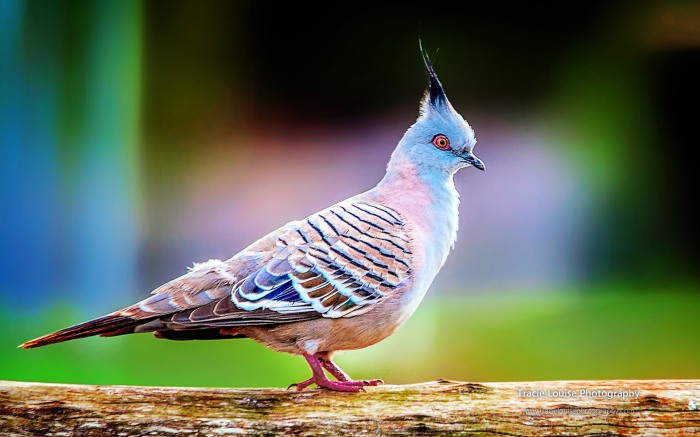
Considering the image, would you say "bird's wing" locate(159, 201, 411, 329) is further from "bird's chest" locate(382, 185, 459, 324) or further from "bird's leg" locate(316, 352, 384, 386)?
"bird's leg" locate(316, 352, 384, 386)

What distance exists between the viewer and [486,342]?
10.2ft

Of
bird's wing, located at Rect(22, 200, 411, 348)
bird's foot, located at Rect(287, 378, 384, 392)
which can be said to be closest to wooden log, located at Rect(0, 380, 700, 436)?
bird's foot, located at Rect(287, 378, 384, 392)

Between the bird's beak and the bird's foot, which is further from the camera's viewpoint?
the bird's beak

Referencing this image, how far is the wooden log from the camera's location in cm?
158

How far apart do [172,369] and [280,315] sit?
4.61 ft

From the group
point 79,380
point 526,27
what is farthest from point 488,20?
point 79,380

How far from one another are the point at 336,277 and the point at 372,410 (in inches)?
13.8

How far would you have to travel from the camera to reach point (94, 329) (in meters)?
1.65

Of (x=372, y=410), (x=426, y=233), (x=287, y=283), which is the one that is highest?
(x=426, y=233)

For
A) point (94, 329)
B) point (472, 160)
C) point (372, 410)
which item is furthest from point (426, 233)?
point (94, 329)

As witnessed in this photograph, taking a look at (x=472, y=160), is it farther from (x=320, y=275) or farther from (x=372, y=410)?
(x=372, y=410)

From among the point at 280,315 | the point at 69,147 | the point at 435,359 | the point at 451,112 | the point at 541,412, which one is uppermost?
the point at 69,147

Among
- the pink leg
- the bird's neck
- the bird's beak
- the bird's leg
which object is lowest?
the pink leg

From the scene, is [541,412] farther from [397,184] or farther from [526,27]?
[526,27]
